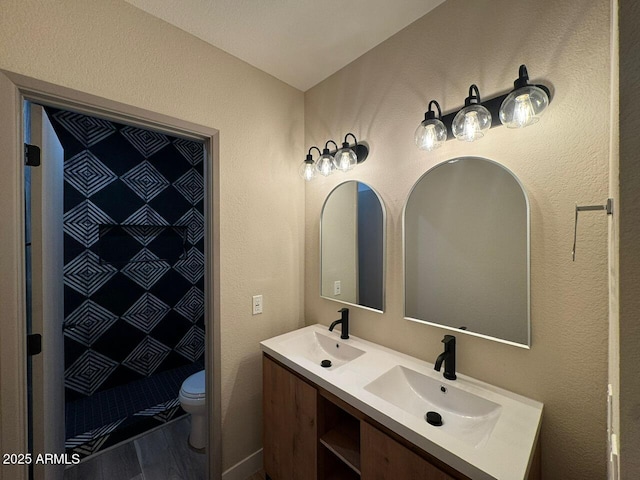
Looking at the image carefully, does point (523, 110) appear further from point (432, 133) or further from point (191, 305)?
point (191, 305)

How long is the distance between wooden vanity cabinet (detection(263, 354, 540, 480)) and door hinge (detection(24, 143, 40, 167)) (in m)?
1.40

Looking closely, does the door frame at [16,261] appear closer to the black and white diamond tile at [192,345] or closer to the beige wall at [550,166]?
the beige wall at [550,166]

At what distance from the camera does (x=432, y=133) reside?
3.82 ft

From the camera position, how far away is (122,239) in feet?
8.55

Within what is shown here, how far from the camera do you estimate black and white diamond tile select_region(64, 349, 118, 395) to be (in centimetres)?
234

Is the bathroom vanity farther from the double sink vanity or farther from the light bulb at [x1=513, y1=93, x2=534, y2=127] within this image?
the light bulb at [x1=513, y1=93, x2=534, y2=127]

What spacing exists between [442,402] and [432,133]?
1161mm

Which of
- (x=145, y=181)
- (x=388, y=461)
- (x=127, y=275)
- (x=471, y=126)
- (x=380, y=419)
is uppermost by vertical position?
(x=145, y=181)

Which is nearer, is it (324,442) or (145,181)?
Result: (324,442)

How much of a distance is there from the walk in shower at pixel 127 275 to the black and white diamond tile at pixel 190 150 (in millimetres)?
11

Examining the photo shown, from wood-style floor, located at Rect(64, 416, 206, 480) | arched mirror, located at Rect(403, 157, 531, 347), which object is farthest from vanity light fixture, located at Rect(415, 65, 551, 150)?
wood-style floor, located at Rect(64, 416, 206, 480)

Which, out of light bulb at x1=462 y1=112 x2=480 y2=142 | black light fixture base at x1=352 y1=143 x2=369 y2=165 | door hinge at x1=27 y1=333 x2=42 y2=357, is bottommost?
door hinge at x1=27 y1=333 x2=42 y2=357

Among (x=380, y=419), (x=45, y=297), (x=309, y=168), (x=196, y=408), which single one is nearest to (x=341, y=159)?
(x=309, y=168)

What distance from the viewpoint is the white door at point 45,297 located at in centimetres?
113
